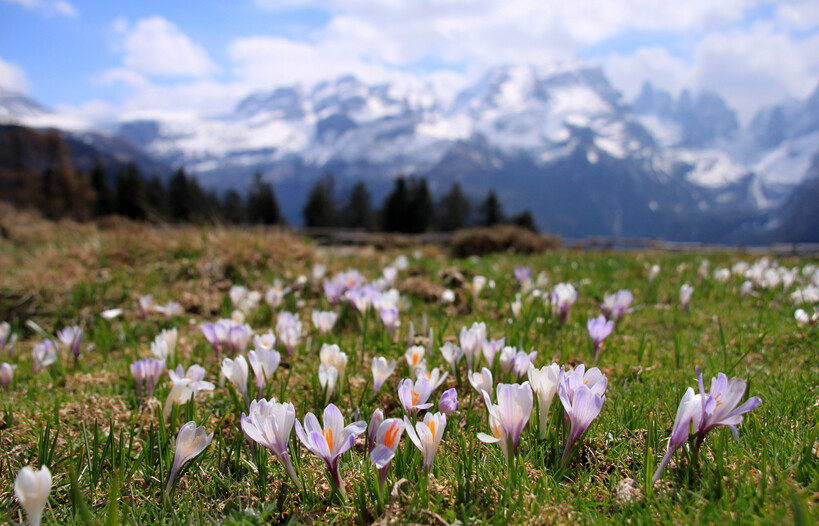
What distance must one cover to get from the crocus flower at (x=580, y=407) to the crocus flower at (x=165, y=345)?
6.01 feet

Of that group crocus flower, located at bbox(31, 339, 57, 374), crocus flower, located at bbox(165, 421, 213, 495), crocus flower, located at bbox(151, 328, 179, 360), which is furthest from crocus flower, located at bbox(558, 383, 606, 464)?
crocus flower, located at bbox(31, 339, 57, 374)

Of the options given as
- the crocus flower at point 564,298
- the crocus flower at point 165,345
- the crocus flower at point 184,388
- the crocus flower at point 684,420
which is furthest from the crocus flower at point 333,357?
the crocus flower at point 564,298

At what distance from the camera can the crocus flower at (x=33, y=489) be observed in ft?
3.41

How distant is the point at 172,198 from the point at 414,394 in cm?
7618

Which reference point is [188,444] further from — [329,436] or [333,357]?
[333,357]

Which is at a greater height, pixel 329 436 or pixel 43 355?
pixel 329 436

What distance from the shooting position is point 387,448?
1.20 meters

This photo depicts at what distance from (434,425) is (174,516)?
72 centimetres

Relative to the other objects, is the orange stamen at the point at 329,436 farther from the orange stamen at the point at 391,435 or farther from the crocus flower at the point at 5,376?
the crocus flower at the point at 5,376

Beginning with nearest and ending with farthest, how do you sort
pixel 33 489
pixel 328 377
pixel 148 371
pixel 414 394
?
pixel 33 489 < pixel 414 394 < pixel 328 377 < pixel 148 371

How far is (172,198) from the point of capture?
68.8 m

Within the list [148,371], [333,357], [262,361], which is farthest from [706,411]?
[148,371]

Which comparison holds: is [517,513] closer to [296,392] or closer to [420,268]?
[296,392]

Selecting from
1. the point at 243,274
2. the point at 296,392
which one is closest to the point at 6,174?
the point at 243,274
